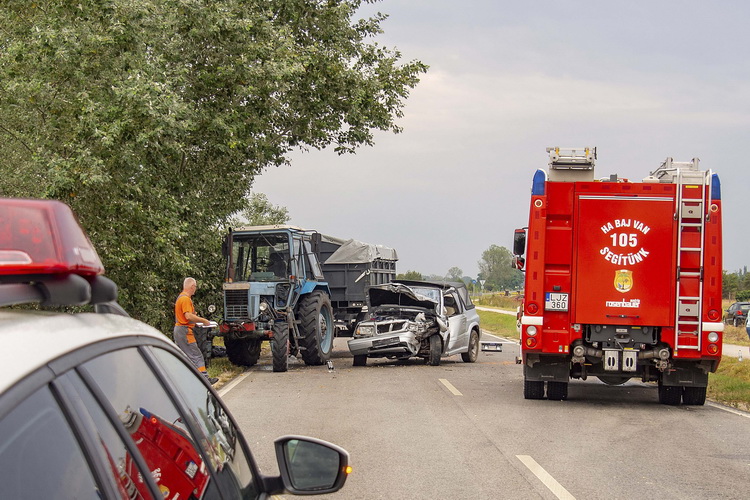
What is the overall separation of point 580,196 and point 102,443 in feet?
39.9

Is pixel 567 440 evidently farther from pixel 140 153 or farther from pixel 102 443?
pixel 140 153

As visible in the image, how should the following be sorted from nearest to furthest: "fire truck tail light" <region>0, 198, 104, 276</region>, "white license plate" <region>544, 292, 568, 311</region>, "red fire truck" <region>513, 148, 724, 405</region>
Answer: "fire truck tail light" <region>0, 198, 104, 276</region>
"red fire truck" <region>513, 148, 724, 405</region>
"white license plate" <region>544, 292, 568, 311</region>

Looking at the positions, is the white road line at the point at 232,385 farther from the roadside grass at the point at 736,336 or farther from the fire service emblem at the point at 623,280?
the roadside grass at the point at 736,336

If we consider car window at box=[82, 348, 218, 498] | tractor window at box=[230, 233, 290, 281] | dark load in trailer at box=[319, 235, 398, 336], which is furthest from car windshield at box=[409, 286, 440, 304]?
car window at box=[82, 348, 218, 498]

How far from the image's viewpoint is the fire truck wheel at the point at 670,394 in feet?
44.8

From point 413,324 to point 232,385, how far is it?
16.1 ft

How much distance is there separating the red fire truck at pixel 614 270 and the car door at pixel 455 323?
7.06 meters

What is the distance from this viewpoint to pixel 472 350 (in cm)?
2230

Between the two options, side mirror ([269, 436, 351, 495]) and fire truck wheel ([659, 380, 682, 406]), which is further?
fire truck wheel ([659, 380, 682, 406])

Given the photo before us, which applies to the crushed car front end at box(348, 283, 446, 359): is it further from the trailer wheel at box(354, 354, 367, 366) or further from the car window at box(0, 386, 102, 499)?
the car window at box(0, 386, 102, 499)

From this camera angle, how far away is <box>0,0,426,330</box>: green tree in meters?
17.0

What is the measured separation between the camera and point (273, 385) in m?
16.1

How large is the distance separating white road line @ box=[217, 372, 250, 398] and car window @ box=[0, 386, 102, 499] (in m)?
12.6

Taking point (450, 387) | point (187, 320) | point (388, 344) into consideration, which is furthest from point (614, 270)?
point (388, 344)
